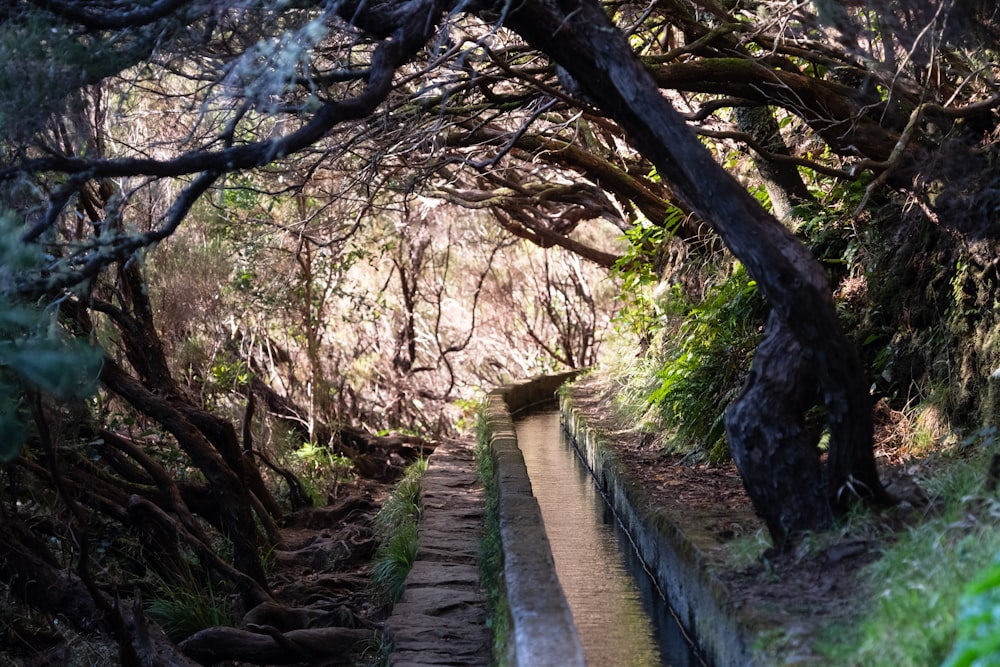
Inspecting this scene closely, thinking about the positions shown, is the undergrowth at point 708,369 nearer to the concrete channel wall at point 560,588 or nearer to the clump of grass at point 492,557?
the concrete channel wall at point 560,588

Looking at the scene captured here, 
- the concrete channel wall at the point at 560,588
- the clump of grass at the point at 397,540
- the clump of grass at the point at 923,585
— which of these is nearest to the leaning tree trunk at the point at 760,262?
the clump of grass at the point at 923,585

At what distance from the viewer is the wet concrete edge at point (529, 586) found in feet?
16.0

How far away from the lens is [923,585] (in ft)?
14.5

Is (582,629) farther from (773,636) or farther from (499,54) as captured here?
(499,54)

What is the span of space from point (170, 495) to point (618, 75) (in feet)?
17.9

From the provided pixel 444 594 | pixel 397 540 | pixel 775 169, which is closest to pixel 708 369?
pixel 775 169

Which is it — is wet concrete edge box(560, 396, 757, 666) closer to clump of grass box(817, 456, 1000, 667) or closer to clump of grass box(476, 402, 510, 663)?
clump of grass box(817, 456, 1000, 667)

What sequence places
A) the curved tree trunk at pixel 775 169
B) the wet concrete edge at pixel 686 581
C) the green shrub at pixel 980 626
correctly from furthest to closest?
the curved tree trunk at pixel 775 169 < the wet concrete edge at pixel 686 581 < the green shrub at pixel 980 626

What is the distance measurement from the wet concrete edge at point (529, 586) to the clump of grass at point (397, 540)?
105cm

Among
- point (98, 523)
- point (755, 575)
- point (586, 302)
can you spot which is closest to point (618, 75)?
point (755, 575)

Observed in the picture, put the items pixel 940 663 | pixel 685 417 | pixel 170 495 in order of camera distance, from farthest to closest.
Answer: pixel 685 417
pixel 170 495
pixel 940 663

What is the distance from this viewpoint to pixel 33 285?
5172 millimetres

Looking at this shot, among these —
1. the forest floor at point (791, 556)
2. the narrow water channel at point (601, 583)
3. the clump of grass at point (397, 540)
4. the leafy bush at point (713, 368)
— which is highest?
the leafy bush at point (713, 368)

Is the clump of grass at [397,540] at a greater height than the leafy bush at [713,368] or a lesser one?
lesser
